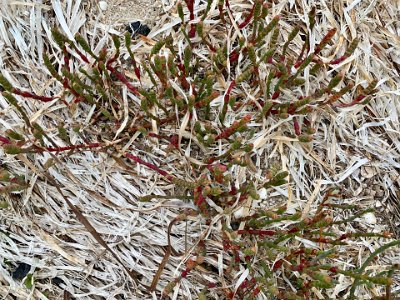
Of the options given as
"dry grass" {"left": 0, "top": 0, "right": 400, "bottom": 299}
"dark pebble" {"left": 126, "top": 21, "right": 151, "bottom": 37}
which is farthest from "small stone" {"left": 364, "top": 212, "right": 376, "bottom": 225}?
"dark pebble" {"left": 126, "top": 21, "right": 151, "bottom": 37}

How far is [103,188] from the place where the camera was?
223 cm

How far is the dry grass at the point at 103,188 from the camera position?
87.0 inches

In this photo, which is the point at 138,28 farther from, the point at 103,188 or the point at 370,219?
the point at 370,219

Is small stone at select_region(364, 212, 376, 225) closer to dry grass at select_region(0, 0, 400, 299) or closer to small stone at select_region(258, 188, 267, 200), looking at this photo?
dry grass at select_region(0, 0, 400, 299)

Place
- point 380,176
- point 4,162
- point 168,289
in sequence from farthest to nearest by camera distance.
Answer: point 380,176 < point 4,162 < point 168,289

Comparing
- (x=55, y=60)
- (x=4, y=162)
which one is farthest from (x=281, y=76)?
(x=4, y=162)

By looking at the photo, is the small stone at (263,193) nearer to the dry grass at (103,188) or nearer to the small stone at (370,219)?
the dry grass at (103,188)

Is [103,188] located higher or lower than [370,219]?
higher

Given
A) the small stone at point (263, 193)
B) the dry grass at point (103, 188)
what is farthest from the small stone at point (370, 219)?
the small stone at point (263, 193)

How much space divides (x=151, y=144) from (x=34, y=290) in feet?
2.62

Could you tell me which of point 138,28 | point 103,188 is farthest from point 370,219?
point 138,28

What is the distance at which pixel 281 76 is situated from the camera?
6.98 feet

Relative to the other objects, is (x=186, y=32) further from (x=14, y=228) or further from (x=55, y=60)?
(x=14, y=228)

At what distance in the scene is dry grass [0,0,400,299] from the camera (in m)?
2.21
